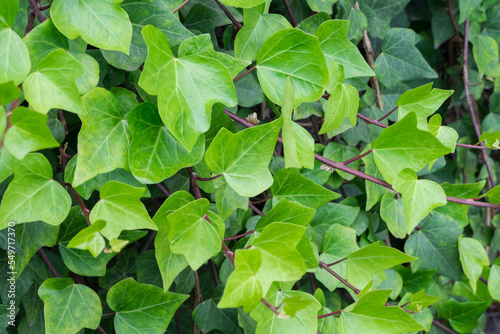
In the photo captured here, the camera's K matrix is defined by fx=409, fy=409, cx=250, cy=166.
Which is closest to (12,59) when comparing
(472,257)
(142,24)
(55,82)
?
(55,82)

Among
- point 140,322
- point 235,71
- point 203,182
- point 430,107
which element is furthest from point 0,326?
point 430,107

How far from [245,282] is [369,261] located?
23cm

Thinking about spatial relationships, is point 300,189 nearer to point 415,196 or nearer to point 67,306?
point 415,196

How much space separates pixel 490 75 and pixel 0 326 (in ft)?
3.69

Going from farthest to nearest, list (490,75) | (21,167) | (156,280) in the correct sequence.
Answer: (490,75)
(156,280)
(21,167)

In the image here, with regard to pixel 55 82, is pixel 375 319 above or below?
below

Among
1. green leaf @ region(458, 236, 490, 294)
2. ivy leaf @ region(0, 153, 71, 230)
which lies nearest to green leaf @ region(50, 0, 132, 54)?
ivy leaf @ region(0, 153, 71, 230)

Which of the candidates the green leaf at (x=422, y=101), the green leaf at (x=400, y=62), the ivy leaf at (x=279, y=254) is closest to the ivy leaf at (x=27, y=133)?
the ivy leaf at (x=279, y=254)

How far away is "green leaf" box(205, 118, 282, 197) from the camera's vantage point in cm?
46

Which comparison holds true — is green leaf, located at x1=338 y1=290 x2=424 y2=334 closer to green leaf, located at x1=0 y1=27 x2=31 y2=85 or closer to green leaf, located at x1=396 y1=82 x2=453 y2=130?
green leaf, located at x1=396 y1=82 x2=453 y2=130

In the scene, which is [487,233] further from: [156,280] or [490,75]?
[156,280]

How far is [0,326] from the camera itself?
53 cm

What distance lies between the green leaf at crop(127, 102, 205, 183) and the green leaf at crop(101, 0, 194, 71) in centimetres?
7

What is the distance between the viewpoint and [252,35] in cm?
60
